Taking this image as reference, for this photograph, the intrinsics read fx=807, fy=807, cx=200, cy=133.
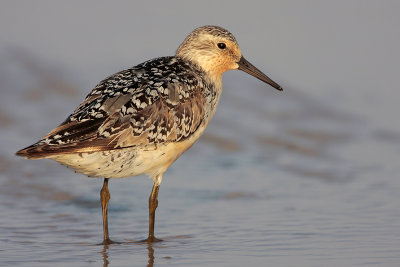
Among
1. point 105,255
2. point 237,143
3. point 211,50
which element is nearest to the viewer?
point 105,255

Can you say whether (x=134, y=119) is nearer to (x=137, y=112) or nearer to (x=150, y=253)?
(x=137, y=112)

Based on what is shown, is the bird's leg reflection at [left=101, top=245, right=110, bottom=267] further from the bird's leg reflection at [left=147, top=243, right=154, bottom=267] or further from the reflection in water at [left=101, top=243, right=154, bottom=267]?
the bird's leg reflection at [left=147, top=243, right=154, bottom=267]

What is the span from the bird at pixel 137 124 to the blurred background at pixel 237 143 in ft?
2.35

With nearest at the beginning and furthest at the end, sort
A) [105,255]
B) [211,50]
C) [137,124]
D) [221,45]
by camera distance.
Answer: [105,255] → [137,124] → [211,50] → [221,45]

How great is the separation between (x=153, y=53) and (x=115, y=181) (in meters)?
4.32

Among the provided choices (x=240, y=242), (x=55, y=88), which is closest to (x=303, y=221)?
(x=240, y=242)

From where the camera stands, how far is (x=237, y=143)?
1155cm

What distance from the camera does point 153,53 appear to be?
1374cm

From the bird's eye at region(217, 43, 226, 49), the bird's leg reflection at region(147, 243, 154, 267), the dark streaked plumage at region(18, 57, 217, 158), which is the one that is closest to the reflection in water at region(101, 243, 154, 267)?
the bird's leg reflection at region(147, 243, 154, 267)

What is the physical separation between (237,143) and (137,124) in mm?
4168

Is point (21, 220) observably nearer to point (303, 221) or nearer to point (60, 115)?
point (303, 221)

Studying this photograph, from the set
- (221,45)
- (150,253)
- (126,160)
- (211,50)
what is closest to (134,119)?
(126,160)

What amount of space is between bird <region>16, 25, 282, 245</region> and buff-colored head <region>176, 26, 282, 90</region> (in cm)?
7

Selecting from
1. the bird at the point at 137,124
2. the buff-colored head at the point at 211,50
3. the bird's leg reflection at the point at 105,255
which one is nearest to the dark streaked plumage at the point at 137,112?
the bird at the point at 137,124
